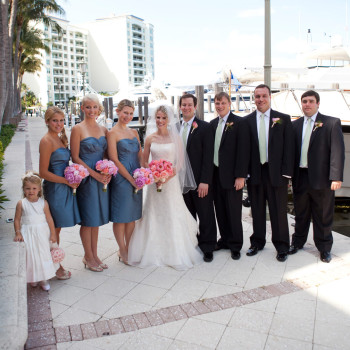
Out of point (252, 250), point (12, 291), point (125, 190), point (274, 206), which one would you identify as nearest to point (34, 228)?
point (12, 291)

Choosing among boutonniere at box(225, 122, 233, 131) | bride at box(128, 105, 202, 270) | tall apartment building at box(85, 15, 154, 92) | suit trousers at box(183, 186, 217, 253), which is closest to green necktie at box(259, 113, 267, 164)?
boutonniere at box(225, 122, 233, 131)

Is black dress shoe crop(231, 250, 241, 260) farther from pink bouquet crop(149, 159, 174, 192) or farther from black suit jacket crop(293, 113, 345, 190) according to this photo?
pink bouquet crop(149, 159, 174, 192)

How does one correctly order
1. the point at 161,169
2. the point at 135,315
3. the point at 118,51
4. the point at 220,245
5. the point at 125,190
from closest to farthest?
the point at 135,315, the point at 161,169, the point at 125,190, the point at 220,245, the point at 118,51

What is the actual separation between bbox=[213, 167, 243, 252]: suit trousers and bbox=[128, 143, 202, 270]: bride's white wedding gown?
0.52 m

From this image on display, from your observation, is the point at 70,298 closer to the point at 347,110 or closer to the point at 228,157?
the point at 228,157

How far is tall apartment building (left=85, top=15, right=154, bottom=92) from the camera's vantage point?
118 meters

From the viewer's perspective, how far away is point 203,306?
12.2 feet

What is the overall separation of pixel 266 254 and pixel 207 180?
4.48 ft

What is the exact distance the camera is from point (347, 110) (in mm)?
9594

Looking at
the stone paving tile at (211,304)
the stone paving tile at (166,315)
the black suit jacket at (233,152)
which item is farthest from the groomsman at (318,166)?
the stone paving tile at (166,315)

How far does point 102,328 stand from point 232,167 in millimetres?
2400

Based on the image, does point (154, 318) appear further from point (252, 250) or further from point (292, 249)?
point (292, 249)

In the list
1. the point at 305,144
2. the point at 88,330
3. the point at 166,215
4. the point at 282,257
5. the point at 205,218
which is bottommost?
the point at 88,330

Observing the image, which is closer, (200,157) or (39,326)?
(39,326)
